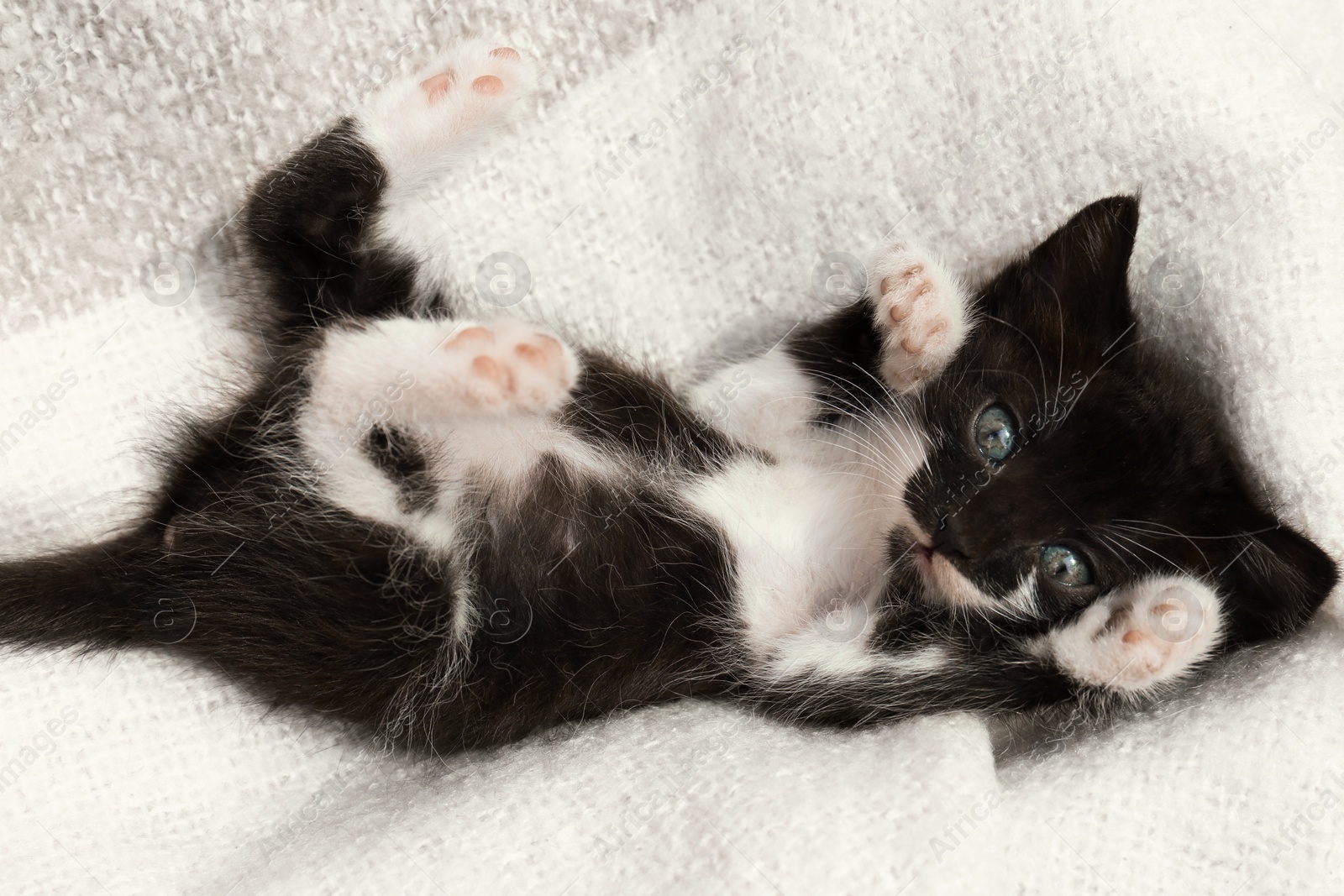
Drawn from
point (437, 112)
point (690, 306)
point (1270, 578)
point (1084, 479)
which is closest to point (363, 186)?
point (437, 112)

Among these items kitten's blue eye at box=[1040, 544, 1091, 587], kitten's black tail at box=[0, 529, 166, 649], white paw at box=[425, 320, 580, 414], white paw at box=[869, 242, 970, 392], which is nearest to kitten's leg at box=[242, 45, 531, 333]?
white paw at box=[425, 320, 580, 414]

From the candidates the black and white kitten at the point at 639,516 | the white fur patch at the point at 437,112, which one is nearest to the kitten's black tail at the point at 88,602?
the black and white kitten at the point at 639,516

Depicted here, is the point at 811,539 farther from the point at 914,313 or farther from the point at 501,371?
the point at 501,371

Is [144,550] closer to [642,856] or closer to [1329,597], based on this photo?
[642,856]

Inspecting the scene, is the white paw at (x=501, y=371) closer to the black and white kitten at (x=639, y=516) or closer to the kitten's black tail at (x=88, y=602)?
the black and white kitten at (x=639, y=516)

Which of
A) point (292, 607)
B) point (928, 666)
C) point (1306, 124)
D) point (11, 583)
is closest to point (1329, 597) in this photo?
point (928, 666)

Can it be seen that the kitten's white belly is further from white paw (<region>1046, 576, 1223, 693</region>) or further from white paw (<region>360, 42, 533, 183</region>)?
white paw (<region>360, 42, 533, 183</region>)
